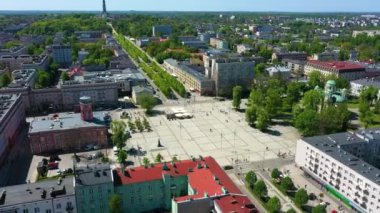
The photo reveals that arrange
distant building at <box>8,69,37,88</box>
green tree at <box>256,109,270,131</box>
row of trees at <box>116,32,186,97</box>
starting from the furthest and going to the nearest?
row of trees at <box>116,32,186,97</box> < distant building at <box>8,69,37,88</box> < green tree at <box>256,109,270,131</box>

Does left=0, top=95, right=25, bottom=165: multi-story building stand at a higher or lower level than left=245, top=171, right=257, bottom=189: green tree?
higher

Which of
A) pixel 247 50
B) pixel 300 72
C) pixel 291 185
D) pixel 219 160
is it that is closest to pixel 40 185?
pixel 219 160

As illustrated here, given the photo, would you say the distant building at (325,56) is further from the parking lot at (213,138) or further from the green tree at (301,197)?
the green tree at (301,197)

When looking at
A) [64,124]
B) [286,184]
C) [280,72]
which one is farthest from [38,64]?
[286,184]

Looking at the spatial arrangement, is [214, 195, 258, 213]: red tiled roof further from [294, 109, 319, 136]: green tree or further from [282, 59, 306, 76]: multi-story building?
[282, 59, 306, 76]: multi-story building

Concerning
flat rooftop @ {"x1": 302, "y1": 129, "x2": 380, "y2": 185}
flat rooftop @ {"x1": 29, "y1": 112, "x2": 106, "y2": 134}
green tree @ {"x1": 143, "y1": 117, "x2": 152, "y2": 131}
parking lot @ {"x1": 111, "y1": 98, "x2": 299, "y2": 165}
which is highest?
flat rooftop @ {"x1": 302, "y1": 129, "x2": 380, "y2": 185}

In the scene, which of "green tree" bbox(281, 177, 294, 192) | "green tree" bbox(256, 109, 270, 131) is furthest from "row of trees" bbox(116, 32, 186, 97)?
"green tree" bbox(281, 177, 294, 192)

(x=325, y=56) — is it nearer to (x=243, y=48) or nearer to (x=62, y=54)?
(x=243, y=48)
